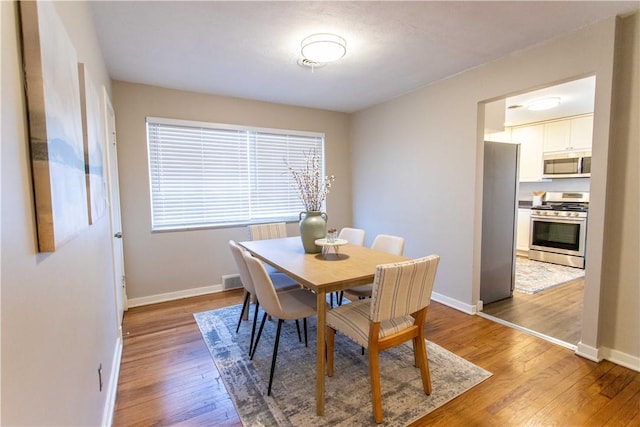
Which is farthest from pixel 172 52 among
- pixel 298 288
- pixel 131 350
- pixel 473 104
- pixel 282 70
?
pixel 473 104

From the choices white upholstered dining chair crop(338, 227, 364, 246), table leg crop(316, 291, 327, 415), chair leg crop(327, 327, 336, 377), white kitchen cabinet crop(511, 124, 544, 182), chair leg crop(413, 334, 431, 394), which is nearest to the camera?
table leg crop(316, 291, 327, 415)

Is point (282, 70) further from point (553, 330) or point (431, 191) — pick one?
point (553, 330)

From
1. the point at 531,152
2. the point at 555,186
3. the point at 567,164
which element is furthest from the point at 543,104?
the point at 555,186

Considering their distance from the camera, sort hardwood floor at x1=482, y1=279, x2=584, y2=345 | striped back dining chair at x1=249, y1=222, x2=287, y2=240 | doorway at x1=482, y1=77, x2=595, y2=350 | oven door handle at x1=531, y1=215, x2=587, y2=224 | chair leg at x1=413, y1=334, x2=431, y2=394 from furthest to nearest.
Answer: oven door handle at x1=531, y1=215, x2=587, y2=224
striped back dining chair at x1=249, y1=222, x2=287, y2=240
doorway at x1=482, y1=77, x2=595, y2=350
hardwood floor at x1=482, y1=279, x2=584, y2=345
chair leg at x1=413, y1=334, x2=431, y2=394

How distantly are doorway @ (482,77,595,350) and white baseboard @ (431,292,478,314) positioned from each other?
0.14 meters

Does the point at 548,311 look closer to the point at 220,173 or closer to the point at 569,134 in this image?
the point at 569,134

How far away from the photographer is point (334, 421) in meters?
1.69

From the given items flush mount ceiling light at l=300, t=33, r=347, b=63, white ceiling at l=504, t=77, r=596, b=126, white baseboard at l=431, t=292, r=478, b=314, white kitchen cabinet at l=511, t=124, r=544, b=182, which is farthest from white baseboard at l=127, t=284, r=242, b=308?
white kitchen cabinet at l=511, t=124, r=544, b=182

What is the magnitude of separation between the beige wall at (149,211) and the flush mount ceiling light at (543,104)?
3.33 m

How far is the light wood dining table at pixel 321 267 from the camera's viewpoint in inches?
68.4

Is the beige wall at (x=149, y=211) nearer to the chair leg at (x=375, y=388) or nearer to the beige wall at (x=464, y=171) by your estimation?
the beige wall at (x=464, y=171)

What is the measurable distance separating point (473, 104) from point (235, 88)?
2530mm

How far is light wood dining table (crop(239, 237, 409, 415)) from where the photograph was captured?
5.70 ft

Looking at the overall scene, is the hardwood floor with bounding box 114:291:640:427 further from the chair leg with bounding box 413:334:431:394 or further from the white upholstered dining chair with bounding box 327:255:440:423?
the white upholstered dining chair with bounding box 327:255:440:423
